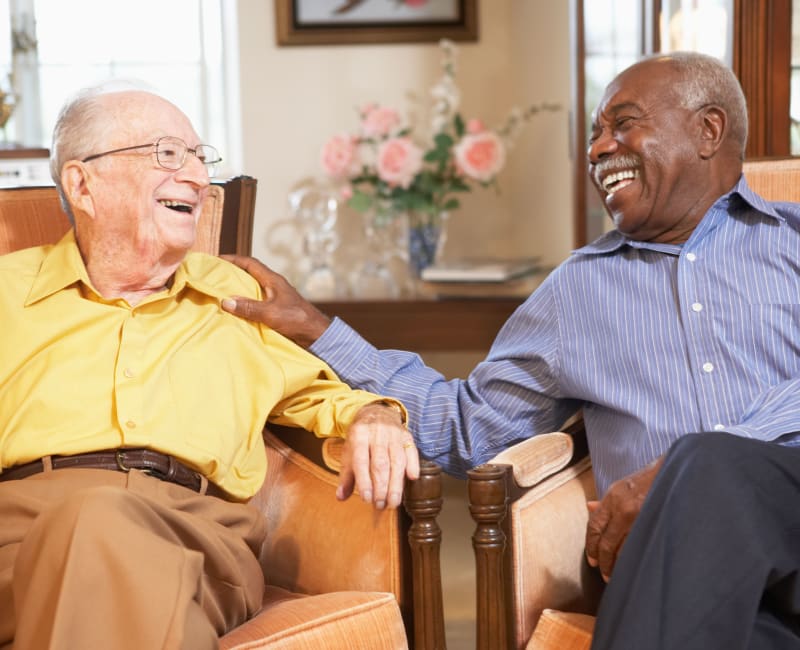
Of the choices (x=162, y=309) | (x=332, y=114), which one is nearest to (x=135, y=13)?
(x=332, y=114)

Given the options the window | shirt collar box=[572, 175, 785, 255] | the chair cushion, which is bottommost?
the chair cushion

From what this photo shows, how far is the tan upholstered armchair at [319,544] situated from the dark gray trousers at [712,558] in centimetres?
31

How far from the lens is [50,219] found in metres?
2.12

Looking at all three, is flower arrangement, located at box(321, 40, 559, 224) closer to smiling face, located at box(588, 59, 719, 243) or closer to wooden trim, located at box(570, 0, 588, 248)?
wooden trim, located at box(570, 0, 588, 248)

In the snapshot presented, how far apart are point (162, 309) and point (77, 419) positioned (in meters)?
0.24

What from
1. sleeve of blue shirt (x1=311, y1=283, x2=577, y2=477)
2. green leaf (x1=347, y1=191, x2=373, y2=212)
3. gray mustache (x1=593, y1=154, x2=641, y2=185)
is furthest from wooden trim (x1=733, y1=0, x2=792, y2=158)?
green leaf (x1=347, y1=191, x2=373, y2=212)

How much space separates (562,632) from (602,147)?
0.85 metres

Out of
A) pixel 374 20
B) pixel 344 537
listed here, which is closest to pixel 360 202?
pixel 374 20

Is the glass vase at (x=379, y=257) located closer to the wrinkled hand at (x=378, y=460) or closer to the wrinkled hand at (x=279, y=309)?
the wrinkled hand at (x=279, y=309)

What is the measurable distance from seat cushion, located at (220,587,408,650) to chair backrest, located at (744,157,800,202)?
1082 mm

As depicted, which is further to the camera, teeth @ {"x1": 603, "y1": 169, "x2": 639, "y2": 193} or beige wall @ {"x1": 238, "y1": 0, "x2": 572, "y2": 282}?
beige wall @ {"x1": 238, "y1": 0, "x2": 572, "y2": 282}

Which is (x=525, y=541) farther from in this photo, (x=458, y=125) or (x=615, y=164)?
(x=458, y=125)

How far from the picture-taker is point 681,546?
1.46m

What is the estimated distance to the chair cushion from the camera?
5.31 feet
